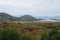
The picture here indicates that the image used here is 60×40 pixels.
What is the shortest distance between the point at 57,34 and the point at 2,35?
28.8 ft

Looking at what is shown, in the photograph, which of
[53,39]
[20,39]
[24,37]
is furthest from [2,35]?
[53,39]

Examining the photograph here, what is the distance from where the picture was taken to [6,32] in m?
32.9

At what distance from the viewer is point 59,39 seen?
3475 centimetres

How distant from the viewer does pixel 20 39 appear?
34281 millimetres

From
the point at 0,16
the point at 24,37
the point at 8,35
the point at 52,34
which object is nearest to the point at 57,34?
the point at 52,34

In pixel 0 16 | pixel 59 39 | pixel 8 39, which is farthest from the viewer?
pixel 0 16

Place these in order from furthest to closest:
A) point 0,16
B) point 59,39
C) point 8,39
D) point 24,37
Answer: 1. point 0,16
2. point 24,37
3. point 59,39
4. point 8,39

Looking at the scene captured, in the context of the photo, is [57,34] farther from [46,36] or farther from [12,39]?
[12,39]

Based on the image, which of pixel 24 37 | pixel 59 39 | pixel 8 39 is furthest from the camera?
pixel 24 37

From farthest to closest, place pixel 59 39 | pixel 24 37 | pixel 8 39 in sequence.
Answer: pixel 24 37 < pixel 59 39 < pixel 8 39

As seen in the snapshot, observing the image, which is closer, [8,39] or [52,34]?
[8,39]

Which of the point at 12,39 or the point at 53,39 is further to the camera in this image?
the point at 53,39

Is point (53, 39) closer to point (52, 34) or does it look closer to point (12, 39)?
point (52, 34)

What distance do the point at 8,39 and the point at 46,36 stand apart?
24.9 ft
